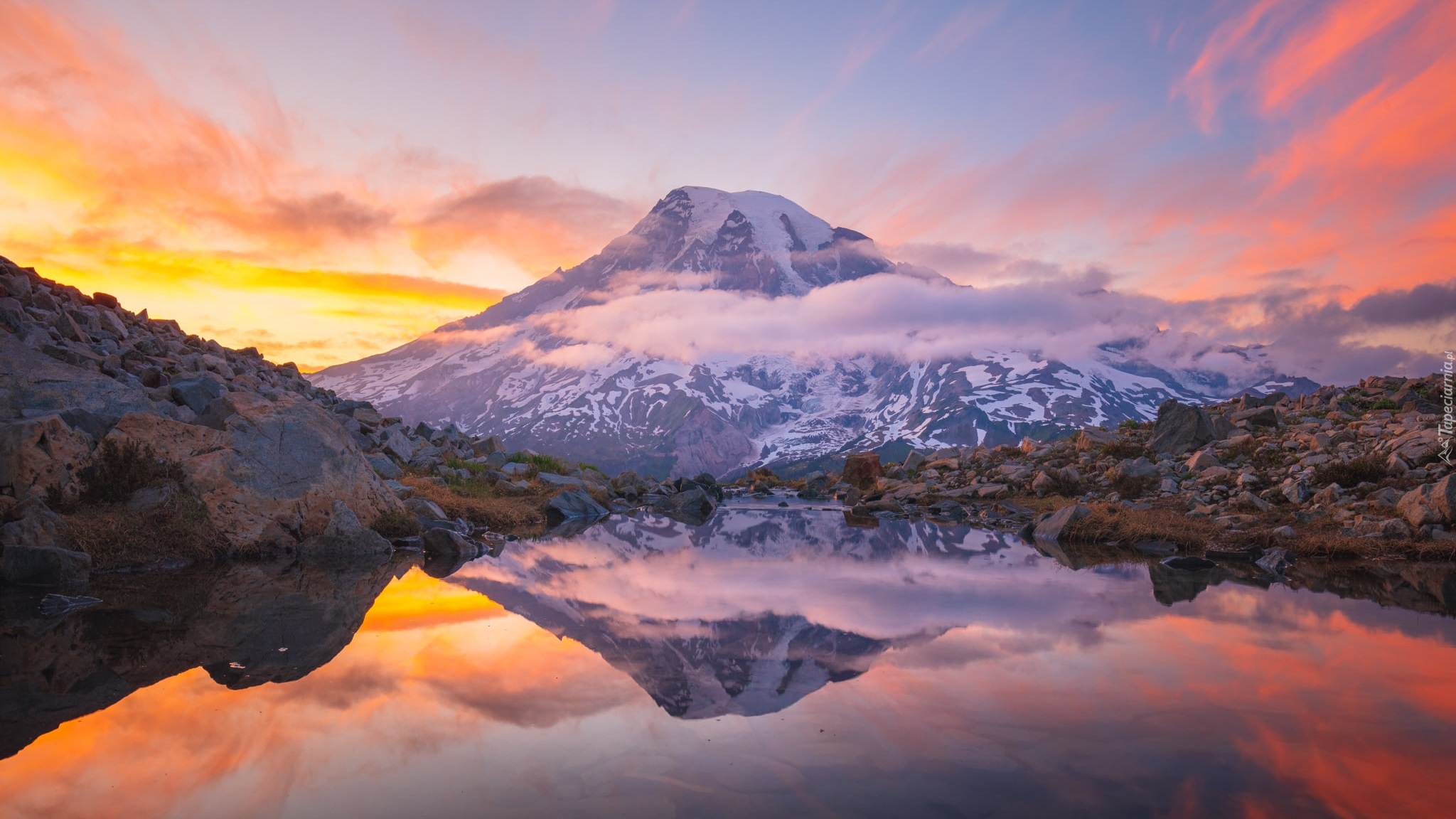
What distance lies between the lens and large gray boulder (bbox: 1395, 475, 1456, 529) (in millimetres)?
16578

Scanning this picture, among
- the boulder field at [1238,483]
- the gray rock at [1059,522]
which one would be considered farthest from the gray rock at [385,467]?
the gray rock at [1059,522]

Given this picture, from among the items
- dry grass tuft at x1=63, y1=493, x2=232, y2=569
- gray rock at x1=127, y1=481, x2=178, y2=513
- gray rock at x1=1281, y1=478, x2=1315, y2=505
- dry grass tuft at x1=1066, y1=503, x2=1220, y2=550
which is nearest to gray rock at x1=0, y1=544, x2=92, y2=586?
dry grass tuft at x1=63, y1=493, x2=232, y2=569

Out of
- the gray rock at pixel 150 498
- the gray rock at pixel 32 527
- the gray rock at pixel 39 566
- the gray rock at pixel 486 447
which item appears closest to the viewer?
the gray rock at pixel 39 566

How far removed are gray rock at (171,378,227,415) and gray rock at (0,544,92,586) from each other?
740 centimetres

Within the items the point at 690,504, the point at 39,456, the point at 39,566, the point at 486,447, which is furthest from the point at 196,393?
the point at 690,504

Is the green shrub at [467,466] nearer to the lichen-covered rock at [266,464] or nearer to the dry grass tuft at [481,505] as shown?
the dry grass tuft at [481,505]

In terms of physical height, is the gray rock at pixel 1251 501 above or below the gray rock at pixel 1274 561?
above

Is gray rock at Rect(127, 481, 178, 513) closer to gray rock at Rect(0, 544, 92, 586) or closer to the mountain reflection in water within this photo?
gray rock at Rect(0, 544, 92, 586)

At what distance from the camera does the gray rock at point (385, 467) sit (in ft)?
88.6

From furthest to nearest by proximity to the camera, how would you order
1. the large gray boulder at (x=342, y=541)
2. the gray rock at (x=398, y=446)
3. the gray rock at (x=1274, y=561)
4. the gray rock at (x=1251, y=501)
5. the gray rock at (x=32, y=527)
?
the gray rock at (x=398, y=446), the gray rock at (x=1251, y=501), the large gray boulder at (x=342, y=541), the gray rock at (x=1274, y=561), the gray rock at (x=32, y=527)

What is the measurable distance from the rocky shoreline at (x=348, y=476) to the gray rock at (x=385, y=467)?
0.08 metres

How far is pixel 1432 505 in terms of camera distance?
17.0 metres

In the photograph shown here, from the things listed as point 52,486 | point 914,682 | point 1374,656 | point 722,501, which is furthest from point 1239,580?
point 722,501

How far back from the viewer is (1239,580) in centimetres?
1498
